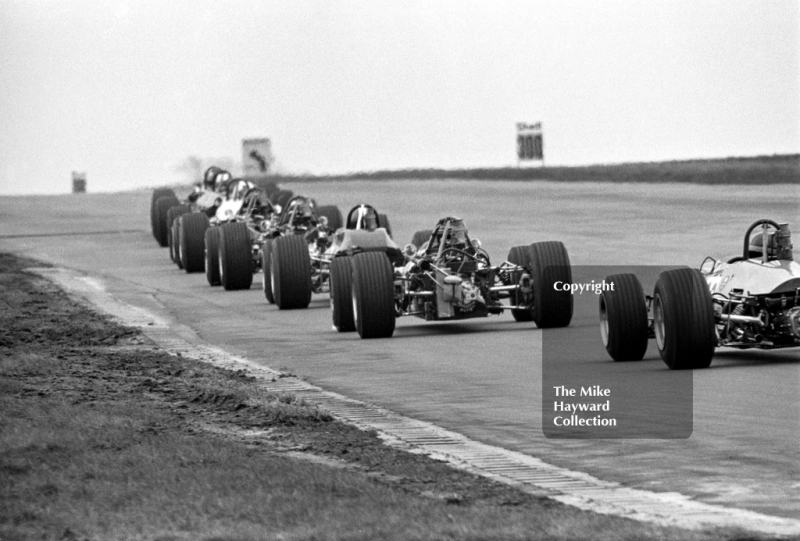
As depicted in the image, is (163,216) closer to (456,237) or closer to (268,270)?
(268,270)

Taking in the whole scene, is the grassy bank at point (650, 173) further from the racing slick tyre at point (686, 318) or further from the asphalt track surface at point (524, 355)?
the racing slick tyre at point (686, 318)

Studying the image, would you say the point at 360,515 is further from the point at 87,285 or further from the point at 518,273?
the point at 87,285

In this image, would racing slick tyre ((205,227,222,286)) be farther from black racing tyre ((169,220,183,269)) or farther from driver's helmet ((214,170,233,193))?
driver's helmet ((214,170,233,193))

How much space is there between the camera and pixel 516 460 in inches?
442

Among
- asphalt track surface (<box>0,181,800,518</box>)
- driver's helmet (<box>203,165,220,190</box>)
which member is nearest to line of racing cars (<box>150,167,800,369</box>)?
asphalt track surface (<box>0,181,800,518</box>)

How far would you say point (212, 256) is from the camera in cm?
3161

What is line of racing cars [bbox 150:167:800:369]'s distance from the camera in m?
16.0

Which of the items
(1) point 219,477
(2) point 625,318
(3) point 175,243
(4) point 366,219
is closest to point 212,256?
(3) point 175,243

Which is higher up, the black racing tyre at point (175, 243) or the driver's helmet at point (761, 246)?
the driver's helmet at point (761, 246)

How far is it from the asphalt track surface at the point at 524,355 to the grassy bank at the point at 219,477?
1.10 m

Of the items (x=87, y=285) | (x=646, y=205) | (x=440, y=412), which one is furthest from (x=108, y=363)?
(x=646, y=205)

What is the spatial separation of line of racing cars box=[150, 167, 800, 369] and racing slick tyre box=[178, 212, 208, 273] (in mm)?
45

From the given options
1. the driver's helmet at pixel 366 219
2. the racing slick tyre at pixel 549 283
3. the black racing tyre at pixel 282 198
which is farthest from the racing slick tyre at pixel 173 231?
the racing slick tyre at pixel 549 283

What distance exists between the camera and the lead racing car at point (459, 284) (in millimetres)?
21078
